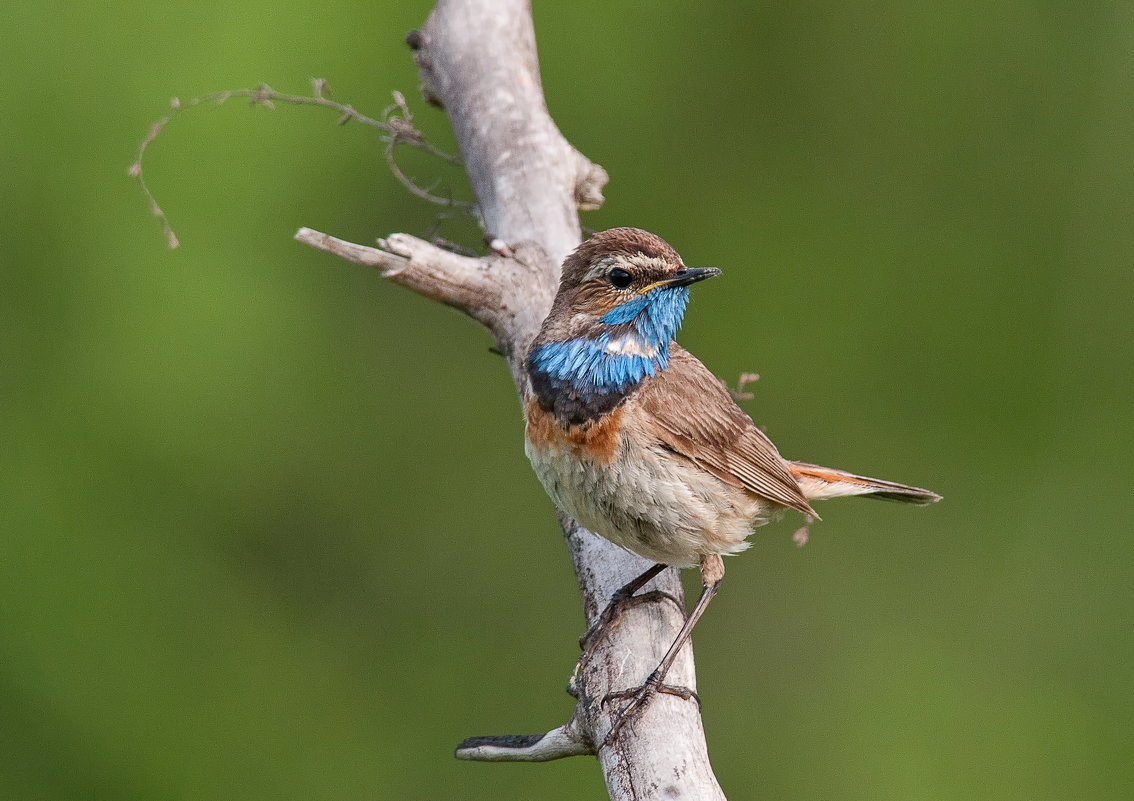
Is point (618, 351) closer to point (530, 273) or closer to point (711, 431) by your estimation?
point (711, 431)

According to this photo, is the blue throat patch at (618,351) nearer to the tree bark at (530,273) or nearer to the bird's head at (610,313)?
the bird's head at (610,313)

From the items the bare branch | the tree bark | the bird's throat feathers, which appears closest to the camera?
the tree bark

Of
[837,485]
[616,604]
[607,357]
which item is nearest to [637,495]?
[616,604]

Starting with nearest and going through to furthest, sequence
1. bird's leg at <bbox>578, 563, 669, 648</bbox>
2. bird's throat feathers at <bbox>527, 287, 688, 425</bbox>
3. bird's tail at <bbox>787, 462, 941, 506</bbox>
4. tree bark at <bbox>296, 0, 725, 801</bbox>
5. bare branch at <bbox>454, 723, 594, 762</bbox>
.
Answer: tree bark at <bbox>296, 0, 725, 801</bbox> → bare branch at <bbox>454, 723, 594, 762</bbox> → bird's leg at <bbox>578, 563, 669, 648</bbox> → bird's throat feathers at <bbox>527, 287, 688, 425</bbox> → bird's tail at <bbox>787, 462, 941, 506</bbox>

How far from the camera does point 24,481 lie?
507 centimetres

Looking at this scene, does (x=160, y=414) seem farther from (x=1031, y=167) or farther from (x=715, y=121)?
(x=1031, y=167)

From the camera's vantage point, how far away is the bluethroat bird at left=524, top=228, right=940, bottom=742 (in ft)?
11.1

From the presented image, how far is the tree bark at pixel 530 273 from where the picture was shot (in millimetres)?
2920

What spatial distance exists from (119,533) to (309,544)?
865 mm

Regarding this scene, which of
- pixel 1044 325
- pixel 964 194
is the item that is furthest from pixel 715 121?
pixel 1044 325

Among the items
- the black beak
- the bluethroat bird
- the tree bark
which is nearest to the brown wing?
the bluethroat bird

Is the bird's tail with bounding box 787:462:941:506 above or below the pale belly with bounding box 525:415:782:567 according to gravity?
above

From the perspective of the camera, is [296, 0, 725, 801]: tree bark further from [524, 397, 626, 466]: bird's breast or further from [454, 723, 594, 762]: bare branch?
[524, 397, 626, 466]: bird's breast

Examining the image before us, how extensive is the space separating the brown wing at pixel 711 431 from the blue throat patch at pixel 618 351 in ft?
0.22
